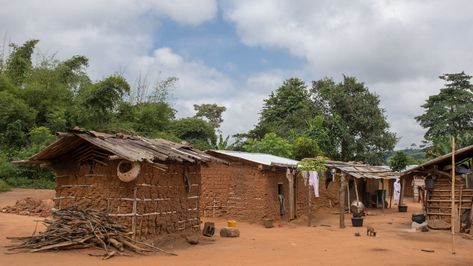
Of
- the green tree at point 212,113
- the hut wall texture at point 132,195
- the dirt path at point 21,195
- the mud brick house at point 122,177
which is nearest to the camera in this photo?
the mud brick house at point 122,177

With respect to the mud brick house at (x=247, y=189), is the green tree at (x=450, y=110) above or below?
above

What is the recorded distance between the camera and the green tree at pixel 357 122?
37938 millimetres

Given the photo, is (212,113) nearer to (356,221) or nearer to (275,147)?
(275,147)

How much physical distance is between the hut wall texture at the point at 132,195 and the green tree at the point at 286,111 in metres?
25.2

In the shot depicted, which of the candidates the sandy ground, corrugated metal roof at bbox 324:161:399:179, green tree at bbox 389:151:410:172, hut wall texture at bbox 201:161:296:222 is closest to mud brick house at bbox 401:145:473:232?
the sandy ground

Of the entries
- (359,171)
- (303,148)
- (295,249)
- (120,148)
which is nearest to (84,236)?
(120,148)

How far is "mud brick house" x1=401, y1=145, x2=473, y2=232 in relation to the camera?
17484 millimetres

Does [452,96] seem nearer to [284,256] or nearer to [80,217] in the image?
[284,256]

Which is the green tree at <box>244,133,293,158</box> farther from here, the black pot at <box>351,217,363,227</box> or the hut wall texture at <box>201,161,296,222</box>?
the black pot at <box>351,217,363,227</box>

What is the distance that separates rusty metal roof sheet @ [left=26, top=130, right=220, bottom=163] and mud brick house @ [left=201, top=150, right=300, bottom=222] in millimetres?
Result: 5066

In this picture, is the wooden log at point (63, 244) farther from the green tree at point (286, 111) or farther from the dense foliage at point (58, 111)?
the green tree at point (286, 111)

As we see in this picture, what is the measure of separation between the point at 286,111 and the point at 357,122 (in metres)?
6.99

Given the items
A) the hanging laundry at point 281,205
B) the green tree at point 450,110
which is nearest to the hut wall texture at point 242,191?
the hanging laundry at point 281,205

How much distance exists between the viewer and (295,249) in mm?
12961
